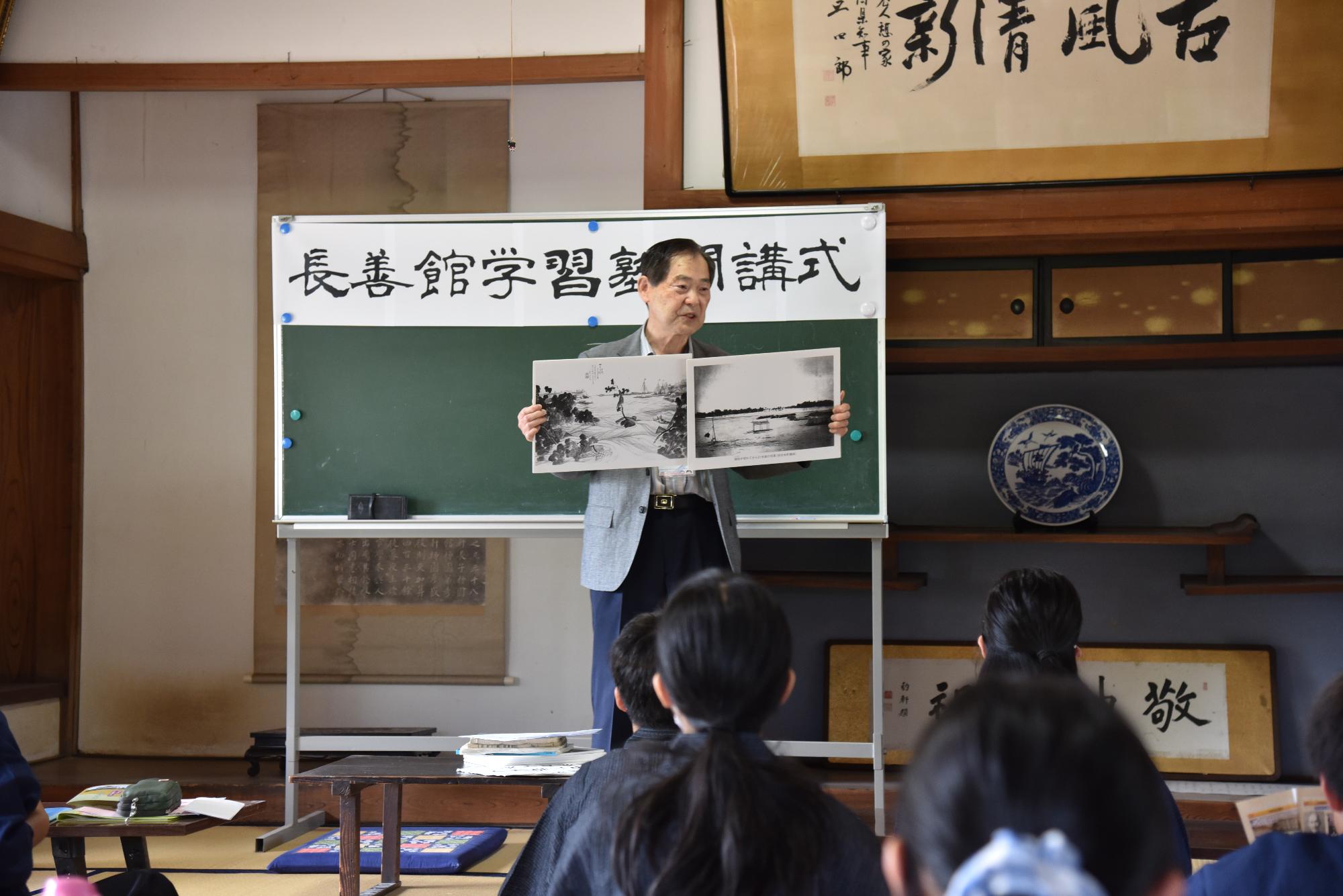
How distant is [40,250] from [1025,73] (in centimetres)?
346

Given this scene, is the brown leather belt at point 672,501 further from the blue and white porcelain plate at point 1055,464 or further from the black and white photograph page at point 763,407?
the blue and white porcelain plate at point 1055,464

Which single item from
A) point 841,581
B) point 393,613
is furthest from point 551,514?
point 393,613

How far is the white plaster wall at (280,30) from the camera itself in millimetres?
4164

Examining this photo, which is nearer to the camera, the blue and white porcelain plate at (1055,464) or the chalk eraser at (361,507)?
the chalk eraser at (361,507)

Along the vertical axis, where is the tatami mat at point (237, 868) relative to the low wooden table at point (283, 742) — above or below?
below

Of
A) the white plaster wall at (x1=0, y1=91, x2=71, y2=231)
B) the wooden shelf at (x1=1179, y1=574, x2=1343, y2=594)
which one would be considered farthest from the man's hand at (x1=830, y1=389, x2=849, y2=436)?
the white plaster wall at (x1=0, y1=91, x2=71, y2=231)

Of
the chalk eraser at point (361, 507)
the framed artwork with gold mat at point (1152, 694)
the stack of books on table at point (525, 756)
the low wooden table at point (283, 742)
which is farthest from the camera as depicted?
the low wooden table at point (283, 742)

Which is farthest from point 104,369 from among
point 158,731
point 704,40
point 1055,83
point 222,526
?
point 1055,83

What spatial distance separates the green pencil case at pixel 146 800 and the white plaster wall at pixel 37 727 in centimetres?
243

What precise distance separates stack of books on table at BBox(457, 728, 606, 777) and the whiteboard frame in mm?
895

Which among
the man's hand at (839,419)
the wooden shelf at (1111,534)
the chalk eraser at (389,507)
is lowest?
the wooden shelf at (1111,534)

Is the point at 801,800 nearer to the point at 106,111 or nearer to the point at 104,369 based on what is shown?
the point at 104,369

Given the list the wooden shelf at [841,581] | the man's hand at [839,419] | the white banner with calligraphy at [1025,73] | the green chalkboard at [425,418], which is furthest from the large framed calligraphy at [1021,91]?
the wooden shelf at [841,581]

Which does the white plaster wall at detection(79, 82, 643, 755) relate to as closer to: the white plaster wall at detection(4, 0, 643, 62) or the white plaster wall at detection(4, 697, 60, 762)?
the white plaster wall at detection(4, 697, 60, 762)
